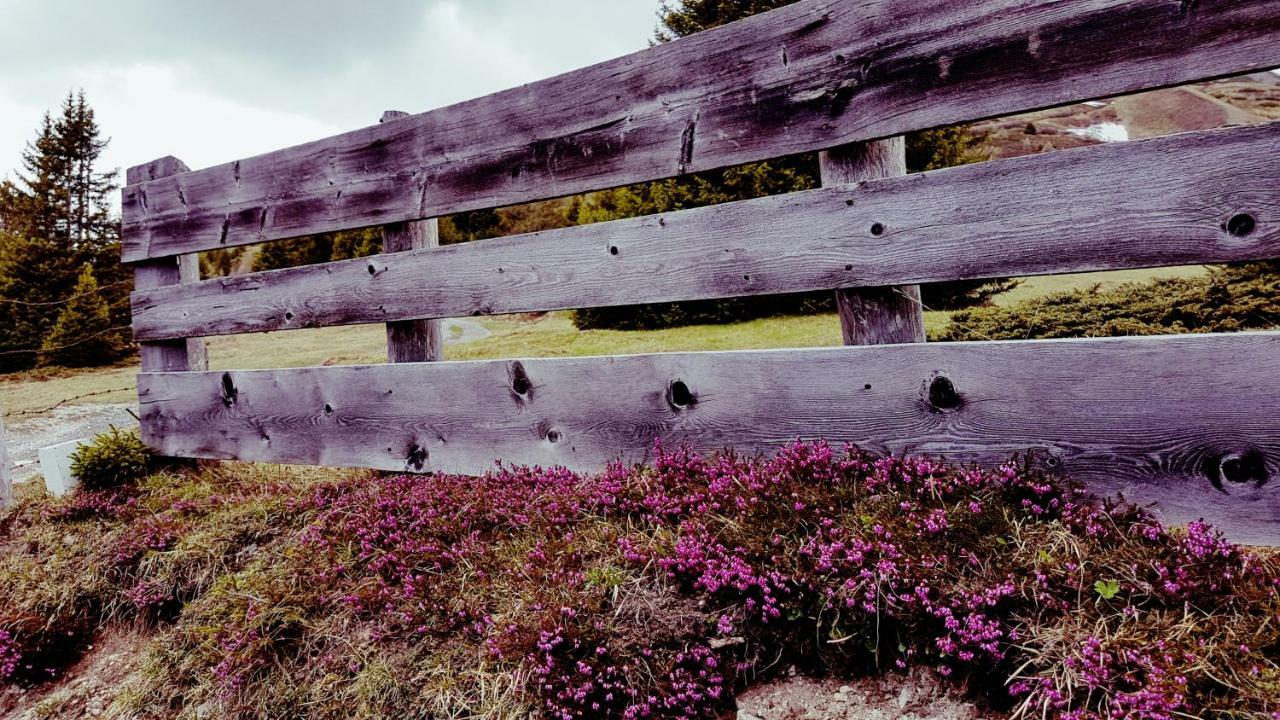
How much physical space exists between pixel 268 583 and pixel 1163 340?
14.4ft

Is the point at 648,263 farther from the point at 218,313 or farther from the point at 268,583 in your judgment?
the point at 218,313

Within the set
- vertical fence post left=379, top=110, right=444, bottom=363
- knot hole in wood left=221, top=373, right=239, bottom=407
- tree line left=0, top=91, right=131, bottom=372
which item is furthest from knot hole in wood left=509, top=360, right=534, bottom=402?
tree line left=0, top=91, right=131, bottom=372

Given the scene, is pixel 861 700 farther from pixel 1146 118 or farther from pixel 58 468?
pixel 1146 118

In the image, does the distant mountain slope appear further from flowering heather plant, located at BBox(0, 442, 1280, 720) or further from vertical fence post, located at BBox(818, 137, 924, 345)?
flowering heather plant, located at BBox(0, 442, 1280, 720)

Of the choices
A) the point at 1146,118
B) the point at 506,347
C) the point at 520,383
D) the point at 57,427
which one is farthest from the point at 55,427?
the point at 1146,118

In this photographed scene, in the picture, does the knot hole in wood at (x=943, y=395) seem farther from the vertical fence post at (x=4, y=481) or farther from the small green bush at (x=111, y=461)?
the vertical fence post at (x=4, y=481)

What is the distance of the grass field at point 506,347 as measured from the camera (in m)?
10.9

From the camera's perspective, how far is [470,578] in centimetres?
298

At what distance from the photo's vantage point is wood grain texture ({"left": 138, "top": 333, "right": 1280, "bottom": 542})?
2393 mm

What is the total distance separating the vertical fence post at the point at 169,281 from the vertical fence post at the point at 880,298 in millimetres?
5611

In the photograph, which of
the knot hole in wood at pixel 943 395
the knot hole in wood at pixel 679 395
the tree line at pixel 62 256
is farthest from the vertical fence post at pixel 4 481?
the tree line at pixel 62 256

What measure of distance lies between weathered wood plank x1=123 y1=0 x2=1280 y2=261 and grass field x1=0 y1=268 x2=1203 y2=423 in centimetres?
435

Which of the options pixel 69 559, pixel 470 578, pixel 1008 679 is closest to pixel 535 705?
pixel 470 578

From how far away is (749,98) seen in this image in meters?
3.29
